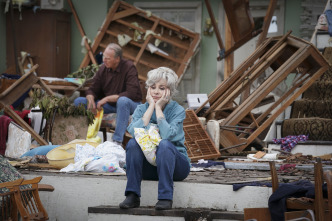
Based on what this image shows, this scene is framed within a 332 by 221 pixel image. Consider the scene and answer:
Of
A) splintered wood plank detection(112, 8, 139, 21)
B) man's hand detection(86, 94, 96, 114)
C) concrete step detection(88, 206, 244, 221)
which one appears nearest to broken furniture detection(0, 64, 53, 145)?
man's hand detection(86, 94, 96, 114)

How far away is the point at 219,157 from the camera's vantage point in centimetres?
798

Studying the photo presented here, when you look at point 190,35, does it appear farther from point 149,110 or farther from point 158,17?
point 149,110

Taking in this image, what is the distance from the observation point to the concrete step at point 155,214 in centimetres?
461

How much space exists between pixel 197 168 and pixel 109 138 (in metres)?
2.88

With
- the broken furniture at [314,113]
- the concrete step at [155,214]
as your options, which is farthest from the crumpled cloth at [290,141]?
the concrete step at [155,214]

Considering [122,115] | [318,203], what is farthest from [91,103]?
[318,203]

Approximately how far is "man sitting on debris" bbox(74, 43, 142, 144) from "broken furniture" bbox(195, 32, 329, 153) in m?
1.03

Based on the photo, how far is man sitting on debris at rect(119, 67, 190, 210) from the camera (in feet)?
15.7

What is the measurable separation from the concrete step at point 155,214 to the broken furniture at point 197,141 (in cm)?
280

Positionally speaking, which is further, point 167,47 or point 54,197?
point 167,47

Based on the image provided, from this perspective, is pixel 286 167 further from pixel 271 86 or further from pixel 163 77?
pixel 271 86

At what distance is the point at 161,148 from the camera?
484cm

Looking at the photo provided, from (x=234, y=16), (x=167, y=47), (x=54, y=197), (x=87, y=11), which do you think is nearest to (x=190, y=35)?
(x=167, y=47)

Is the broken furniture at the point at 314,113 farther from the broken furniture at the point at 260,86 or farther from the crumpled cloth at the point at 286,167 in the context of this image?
the crumpled cloth at the point at 286,167
